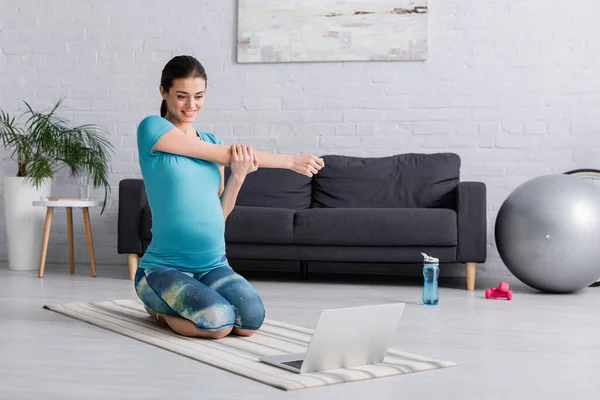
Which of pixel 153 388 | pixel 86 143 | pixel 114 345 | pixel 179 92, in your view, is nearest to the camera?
pixel 153 388

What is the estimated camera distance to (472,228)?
449 centimetres

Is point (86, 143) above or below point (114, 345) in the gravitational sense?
above

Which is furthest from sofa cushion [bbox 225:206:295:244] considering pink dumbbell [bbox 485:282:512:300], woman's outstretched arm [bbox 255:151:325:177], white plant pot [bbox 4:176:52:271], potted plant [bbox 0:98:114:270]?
woman's outstretched arm [bbox 255:151:325:177]

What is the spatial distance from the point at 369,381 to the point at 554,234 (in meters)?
2.29

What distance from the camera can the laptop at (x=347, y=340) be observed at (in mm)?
2180

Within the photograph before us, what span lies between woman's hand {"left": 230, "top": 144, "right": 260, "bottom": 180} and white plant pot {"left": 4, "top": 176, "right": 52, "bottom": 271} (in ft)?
9.67

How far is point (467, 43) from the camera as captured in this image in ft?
17.4

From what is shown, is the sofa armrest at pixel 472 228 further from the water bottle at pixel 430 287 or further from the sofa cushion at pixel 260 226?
the sofa cushion at pixel 260 226

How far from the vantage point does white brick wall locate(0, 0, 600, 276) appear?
5.20 m

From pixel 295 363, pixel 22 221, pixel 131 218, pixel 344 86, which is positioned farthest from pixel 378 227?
pixel 22 221

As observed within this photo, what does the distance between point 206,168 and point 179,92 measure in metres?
0.29

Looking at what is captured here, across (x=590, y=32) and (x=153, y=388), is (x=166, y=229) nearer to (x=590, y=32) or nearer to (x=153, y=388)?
(x=153, y=388)

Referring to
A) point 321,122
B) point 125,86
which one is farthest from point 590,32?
point 125,86

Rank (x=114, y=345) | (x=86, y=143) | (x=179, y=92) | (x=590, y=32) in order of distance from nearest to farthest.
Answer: (x=114, y=345) < (x=179, y=92) < (x=590, y=32) < (x=86, y=143)
